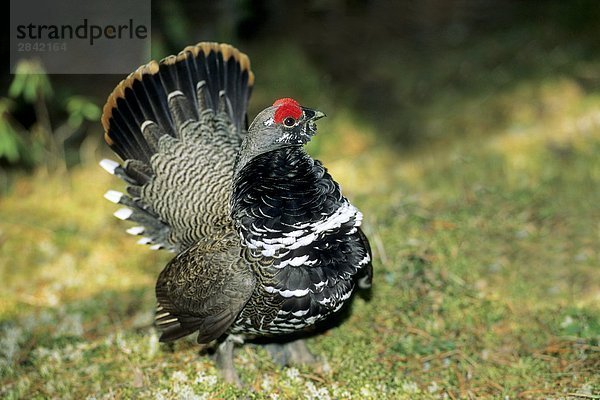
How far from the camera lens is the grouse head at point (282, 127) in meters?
4.19

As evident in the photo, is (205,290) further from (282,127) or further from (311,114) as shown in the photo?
(311,114)

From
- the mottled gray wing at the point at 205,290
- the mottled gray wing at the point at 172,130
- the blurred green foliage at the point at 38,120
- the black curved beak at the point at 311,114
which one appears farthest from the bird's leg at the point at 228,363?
the blurred green foliage at the point at 38,120

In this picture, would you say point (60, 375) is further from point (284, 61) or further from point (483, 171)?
point (284, 61)

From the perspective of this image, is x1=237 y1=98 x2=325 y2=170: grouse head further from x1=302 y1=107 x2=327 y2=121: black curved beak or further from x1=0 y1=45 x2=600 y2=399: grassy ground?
x1=0 y1=45 x2=600 y2=399: grassy ground

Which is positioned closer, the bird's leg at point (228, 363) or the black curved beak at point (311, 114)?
the black curved beak at point (311, 114)

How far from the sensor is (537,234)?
6.45 metres

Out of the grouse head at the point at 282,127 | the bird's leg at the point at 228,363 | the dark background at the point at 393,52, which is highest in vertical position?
the dark background at the point at 393,52

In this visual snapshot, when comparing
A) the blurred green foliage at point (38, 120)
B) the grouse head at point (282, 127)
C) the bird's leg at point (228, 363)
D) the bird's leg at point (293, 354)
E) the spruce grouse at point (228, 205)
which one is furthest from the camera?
the blurred green foliage at point (38, 120)

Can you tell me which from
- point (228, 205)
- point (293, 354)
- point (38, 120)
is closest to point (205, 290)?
point (228, 205)

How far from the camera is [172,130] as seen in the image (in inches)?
209

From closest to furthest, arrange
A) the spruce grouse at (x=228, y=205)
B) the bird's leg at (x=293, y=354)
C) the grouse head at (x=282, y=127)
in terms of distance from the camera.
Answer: the spruce grouse at (x=228, y=205), the grouse head at (x=282, y=127), the bird's leg at (x=293, y=354)

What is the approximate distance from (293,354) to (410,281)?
129 cm

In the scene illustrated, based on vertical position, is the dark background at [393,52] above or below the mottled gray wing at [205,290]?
above

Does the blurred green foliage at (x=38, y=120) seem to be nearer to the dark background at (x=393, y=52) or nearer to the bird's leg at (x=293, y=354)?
the dark background at (x=393, y=52)
